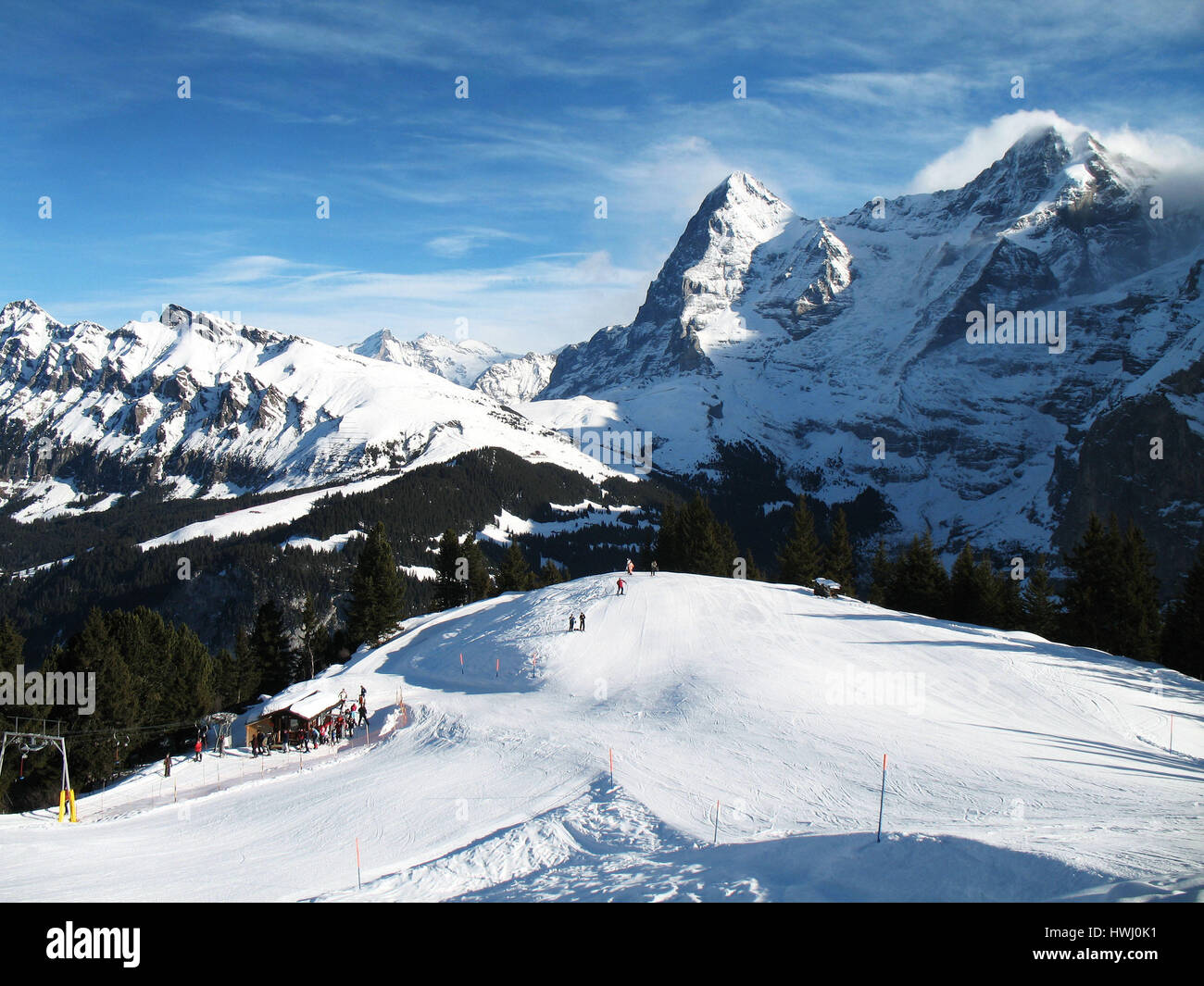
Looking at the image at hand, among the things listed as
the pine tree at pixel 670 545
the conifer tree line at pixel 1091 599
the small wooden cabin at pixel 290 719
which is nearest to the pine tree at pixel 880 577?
the conifer tree line at pixel 1091 599

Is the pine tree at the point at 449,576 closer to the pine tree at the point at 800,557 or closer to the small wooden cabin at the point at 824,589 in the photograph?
the pine tree at the point at 800,557

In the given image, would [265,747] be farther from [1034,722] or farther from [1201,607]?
[1201,607]

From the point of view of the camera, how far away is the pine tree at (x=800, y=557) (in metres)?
78.2

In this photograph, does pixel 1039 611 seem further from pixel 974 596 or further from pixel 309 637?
pixel 309 637

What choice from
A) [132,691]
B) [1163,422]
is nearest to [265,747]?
[132,691]

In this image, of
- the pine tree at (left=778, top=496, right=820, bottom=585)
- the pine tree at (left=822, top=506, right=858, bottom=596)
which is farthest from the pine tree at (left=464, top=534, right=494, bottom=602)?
the pine tree at (left=822, top=506, right=858, bottom=596)

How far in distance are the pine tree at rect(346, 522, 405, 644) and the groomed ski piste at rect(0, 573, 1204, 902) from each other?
15.3 meters

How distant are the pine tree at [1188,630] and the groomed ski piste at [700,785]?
12.8 meters

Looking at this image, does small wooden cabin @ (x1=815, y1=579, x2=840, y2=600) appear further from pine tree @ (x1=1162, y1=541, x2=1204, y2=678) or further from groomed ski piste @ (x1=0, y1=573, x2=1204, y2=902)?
pine tree @ (x1=1162, y1=541, x2=1204, y2=678)

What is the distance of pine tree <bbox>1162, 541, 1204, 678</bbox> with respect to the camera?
47.5 metres

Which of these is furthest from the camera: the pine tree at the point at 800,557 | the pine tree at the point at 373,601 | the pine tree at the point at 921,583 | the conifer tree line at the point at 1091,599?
the pine tree at the point at 800,557

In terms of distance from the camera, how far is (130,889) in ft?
58.2
